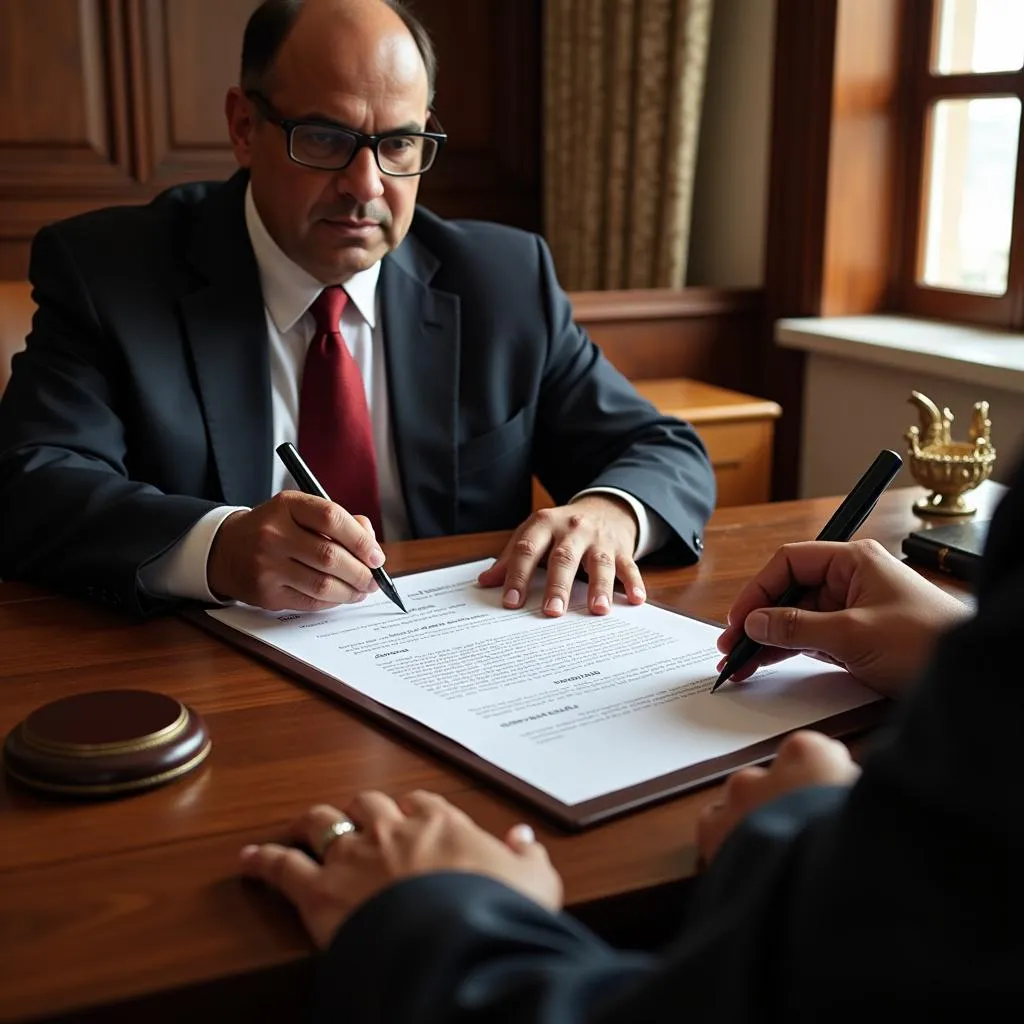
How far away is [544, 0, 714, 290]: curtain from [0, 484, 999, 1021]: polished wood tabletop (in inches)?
103

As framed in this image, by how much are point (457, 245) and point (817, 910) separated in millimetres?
1653

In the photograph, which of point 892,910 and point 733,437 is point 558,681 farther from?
point 733,437

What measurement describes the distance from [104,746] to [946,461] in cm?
119

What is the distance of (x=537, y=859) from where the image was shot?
31.4 inches

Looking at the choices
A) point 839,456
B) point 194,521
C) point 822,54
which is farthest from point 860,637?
point 822,54

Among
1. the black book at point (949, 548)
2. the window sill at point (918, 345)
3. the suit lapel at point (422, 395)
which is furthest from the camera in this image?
the window sill at point (918, 345)

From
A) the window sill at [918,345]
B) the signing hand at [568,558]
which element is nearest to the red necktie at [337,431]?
the signing hand at [568,558]

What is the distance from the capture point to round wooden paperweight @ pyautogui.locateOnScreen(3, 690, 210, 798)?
0.92 m

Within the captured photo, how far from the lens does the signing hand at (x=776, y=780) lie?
812 mm

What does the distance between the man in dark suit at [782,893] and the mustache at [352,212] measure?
1.18m

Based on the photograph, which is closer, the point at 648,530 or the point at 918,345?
the point at 648,530

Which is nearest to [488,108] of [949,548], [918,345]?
[918,345]

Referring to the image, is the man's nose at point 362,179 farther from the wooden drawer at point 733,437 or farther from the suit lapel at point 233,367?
the wooden drawer at point 733,437

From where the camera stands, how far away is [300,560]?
1.32 m
